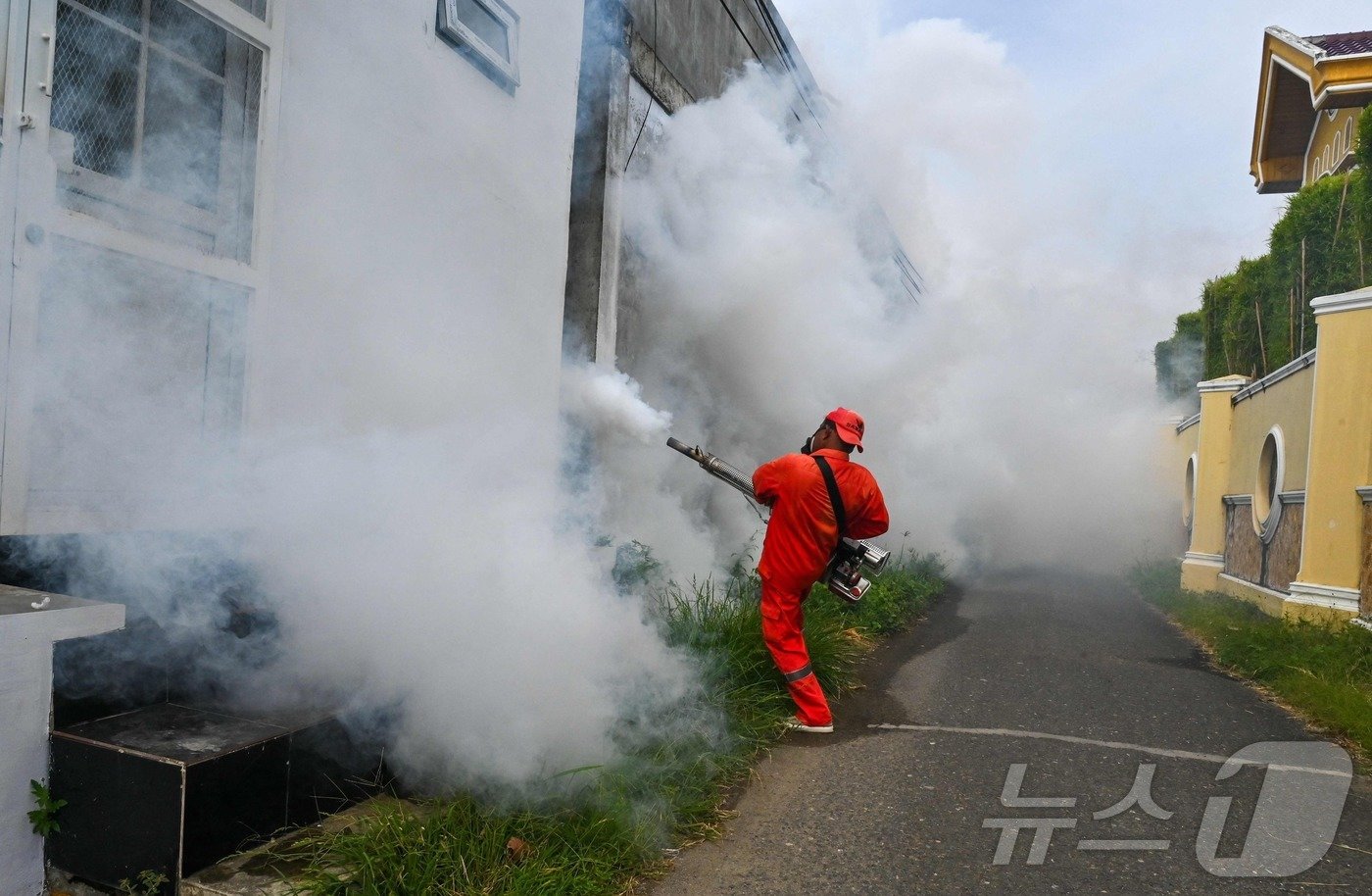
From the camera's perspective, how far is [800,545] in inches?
181

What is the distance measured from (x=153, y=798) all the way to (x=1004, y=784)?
3.10 m

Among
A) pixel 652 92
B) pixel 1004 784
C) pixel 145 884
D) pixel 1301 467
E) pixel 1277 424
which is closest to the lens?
pixel 145 884

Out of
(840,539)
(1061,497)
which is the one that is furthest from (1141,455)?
(840,539)

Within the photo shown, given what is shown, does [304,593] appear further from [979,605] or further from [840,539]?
[979,605]

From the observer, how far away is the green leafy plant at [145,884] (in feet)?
8.17

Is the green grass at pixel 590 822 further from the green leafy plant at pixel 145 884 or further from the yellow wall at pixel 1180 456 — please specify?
the yellow wall at pixel 1180 456

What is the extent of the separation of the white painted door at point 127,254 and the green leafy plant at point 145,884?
1.05 m

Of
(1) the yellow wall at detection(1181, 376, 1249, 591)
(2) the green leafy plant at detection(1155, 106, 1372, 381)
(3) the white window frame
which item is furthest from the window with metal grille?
(1) the yellow wall at detection(1181, 376, 1249, 591)

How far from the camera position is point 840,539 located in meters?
4.79

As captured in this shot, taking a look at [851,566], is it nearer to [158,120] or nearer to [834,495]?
[834,495]

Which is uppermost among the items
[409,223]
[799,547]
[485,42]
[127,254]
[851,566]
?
[485,42]

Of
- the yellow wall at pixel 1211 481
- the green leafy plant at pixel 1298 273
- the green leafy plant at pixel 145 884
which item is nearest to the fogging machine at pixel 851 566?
the green leafy plant at pixel 145 884

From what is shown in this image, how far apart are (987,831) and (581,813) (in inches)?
58.9

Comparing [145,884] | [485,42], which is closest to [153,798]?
[145,884]
